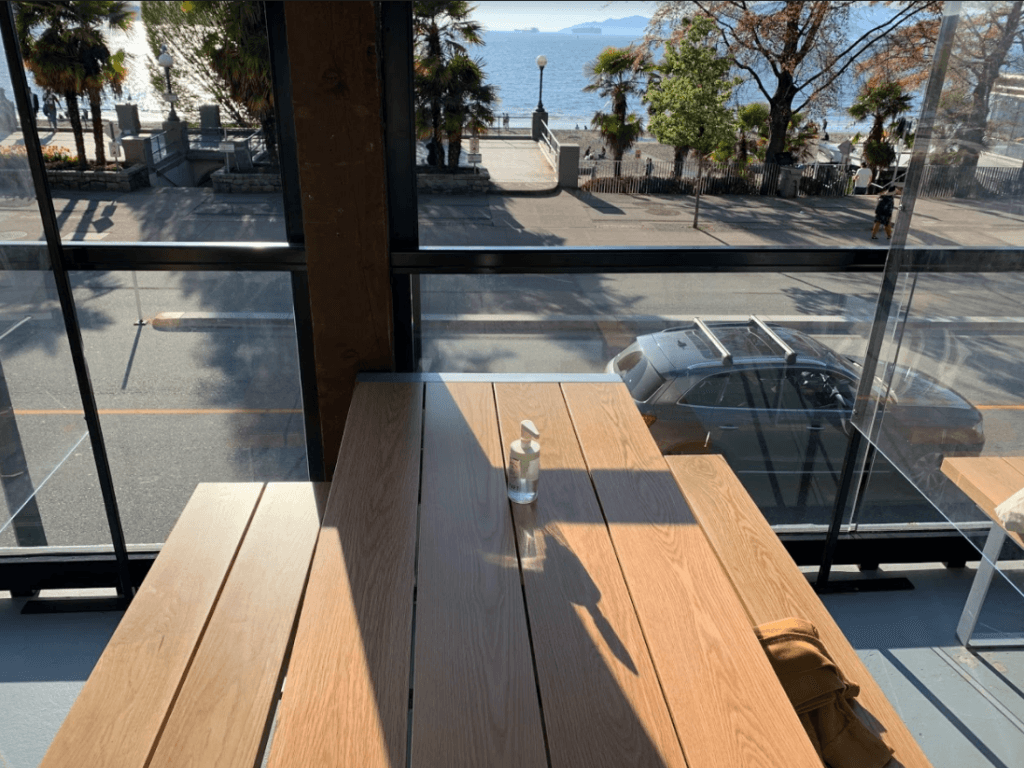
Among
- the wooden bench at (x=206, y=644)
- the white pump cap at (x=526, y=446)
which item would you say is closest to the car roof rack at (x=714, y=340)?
the white pump cap at (x=526, y=446)

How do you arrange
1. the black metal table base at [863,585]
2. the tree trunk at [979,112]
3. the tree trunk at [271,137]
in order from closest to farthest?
the tree trunk at [979,112] < the tree trunk at [271,137] < the black metal table base at [863,585]

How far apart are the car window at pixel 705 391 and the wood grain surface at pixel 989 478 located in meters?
0.72

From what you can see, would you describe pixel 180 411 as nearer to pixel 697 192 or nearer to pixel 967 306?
pixel 697 192

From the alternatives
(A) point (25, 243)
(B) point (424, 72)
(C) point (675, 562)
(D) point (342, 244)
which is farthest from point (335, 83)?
(C) point (675, 562)

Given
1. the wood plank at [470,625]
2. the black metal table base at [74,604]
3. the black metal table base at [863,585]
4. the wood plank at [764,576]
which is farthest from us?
the black metal table base at [863,585]

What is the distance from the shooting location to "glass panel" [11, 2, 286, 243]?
2119 mm

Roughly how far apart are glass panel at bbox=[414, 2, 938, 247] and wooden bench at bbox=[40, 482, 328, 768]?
998 mm

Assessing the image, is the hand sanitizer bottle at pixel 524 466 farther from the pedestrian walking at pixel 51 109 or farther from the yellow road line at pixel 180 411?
the pedestrian walking at pixel 51 109

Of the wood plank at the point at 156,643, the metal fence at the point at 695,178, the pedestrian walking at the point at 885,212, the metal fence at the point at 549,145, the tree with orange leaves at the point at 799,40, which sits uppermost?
the tree with orange leaves at the point at 799,40

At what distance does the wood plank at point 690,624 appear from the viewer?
3.67 feet

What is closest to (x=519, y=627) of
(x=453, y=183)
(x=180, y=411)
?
(x=453, y=183)

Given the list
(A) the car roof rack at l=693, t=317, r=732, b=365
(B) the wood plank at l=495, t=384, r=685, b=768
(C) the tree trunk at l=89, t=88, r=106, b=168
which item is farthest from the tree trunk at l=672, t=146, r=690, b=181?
→ (C) the tree trunk at l=89, t=88, r=106, b=168

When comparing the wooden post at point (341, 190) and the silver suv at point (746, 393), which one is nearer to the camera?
the wooden post at point (341, 190)

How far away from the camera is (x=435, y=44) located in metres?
2.23
